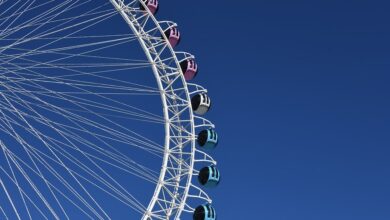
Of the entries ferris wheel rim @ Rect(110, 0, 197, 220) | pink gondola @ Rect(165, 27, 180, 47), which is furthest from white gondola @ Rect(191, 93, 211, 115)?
pink gondola @ Rect(165, 27, 180, 47)

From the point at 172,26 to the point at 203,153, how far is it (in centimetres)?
479

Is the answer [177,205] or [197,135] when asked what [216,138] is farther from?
[177,205]

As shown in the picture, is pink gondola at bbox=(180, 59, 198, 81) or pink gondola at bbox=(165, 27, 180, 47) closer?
pink gondola at bbox=(180, 59, 198, 81)

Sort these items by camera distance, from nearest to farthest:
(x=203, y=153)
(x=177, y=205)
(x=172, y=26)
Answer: (x=177, y=205), (x=203, y=153), (x=172, y=26)

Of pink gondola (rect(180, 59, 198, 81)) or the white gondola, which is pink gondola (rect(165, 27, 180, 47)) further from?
the white gondola

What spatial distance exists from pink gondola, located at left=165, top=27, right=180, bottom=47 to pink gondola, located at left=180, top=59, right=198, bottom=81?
79cm

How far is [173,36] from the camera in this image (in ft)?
73.1

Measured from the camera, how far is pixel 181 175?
20.0 m

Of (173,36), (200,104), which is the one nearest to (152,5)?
(173,36)

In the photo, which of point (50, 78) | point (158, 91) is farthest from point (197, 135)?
point (50, 78)

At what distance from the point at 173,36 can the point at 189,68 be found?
1.29 metres

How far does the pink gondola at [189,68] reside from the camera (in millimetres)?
21891

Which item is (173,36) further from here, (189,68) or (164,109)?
(164,109)

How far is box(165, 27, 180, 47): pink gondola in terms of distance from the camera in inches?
873
